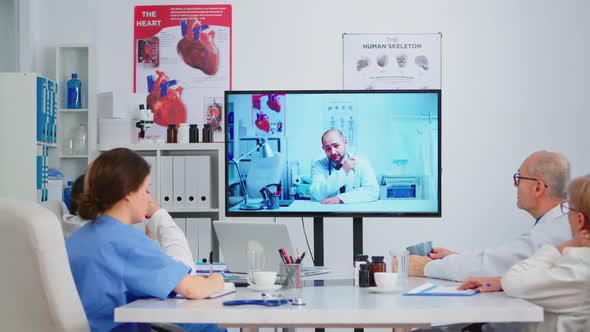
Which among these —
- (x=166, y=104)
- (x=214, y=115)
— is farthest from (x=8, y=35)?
(x=214, y=115)

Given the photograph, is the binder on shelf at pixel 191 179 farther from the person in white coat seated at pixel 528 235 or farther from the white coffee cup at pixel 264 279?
the white coffee cup at pixel 264 279

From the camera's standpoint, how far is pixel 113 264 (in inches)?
85.4

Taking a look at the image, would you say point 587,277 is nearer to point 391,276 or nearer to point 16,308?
point 391,276

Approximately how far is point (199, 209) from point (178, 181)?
216mm

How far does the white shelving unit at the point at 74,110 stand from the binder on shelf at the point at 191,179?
28.8 inches

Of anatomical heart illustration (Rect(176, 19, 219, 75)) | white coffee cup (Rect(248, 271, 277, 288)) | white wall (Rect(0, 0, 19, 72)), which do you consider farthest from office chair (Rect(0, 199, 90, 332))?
white wall (Rect(0, 0, 19, 72))

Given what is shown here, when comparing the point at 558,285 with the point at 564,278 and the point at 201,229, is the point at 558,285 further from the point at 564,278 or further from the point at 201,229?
the point at 201,229

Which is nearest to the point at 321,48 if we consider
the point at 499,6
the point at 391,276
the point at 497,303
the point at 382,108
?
the point at 499,6

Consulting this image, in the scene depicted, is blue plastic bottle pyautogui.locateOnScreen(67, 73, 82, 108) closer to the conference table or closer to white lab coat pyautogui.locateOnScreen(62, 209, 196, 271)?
white lab coat pyautogui.locateOnScreen(62, 209, 196, 271)

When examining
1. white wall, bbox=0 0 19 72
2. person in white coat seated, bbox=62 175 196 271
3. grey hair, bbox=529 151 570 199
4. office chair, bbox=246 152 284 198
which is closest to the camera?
person in white coat seated, bbox=62 175 196 271

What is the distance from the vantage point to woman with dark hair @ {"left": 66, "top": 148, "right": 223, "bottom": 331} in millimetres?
2158

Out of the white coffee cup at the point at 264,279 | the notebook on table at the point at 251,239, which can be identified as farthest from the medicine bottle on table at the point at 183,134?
the white coffee cup at the point at 264,279

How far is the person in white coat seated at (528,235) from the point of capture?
2.65 meters

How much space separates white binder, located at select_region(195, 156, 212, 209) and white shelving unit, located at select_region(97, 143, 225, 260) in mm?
36
